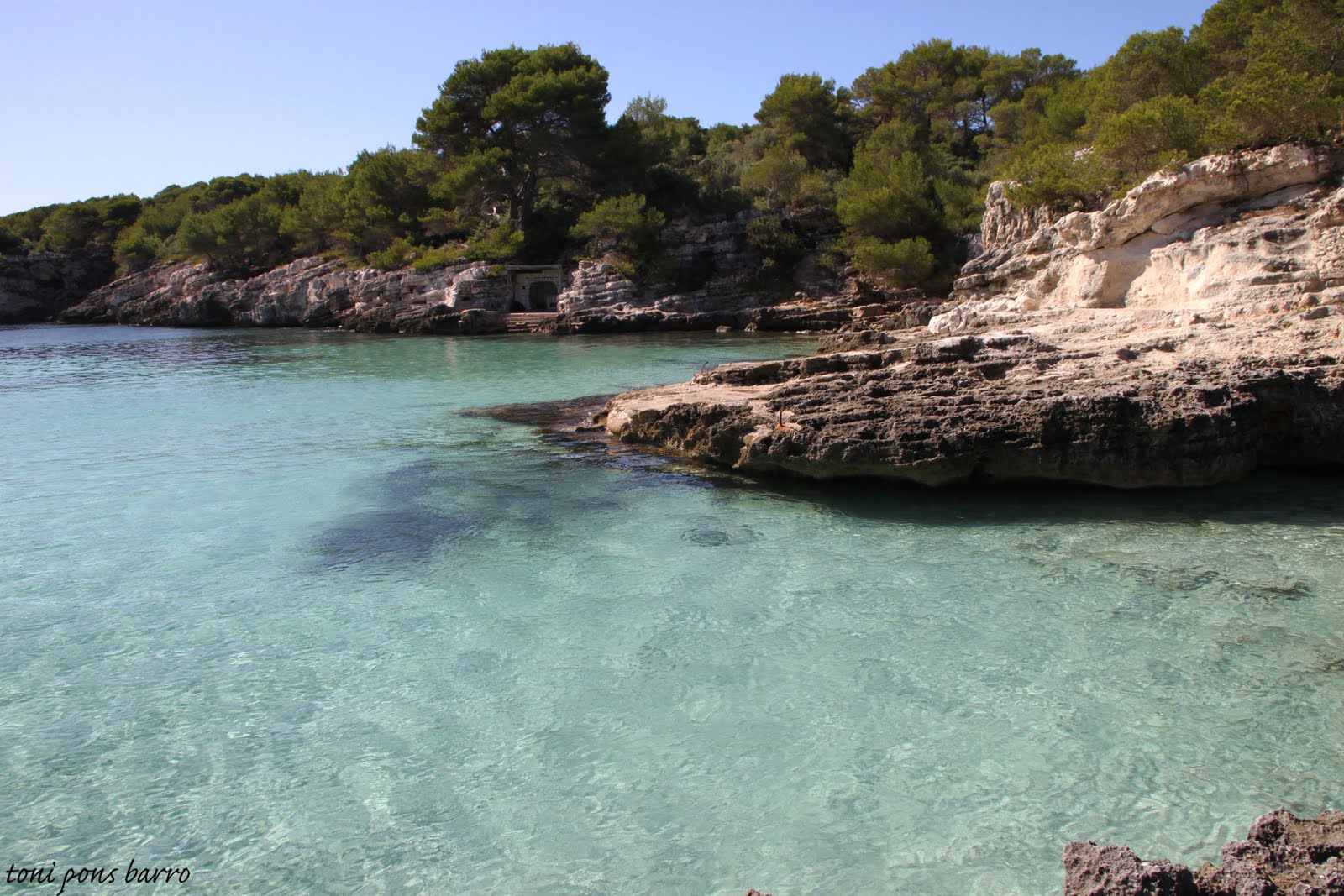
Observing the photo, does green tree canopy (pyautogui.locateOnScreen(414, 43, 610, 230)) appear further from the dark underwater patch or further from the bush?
the dark underwater patch

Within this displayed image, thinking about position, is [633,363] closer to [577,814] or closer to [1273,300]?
[1273,300]

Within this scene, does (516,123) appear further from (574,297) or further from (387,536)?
(387,536)

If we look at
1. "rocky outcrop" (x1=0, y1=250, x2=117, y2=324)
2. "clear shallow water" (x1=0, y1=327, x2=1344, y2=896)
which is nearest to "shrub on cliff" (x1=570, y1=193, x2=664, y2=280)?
"clear shallow water" (x1=0, y1=327, x2=1344, y2=896)

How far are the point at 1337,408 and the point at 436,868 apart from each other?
7.97 metres

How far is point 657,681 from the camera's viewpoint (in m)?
4.20

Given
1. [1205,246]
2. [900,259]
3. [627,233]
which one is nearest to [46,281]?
[627,233]

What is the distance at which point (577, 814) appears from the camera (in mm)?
3195

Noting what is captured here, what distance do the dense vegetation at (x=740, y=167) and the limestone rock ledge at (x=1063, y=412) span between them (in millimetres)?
13331

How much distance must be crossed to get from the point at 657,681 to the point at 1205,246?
1123 centimetres

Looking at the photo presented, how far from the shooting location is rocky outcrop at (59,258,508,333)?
35406mm

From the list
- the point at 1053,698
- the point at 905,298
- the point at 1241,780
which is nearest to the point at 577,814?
the point at 1053,698

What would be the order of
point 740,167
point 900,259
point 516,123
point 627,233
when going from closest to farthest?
1. point 900,259
2. point 627,233
3. point 516,123
4. point 740,167

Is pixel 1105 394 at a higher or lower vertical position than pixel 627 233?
lower

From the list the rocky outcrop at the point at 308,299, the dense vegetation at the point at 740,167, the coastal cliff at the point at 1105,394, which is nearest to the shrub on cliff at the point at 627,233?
the dense vegetation at the point at 740,167
